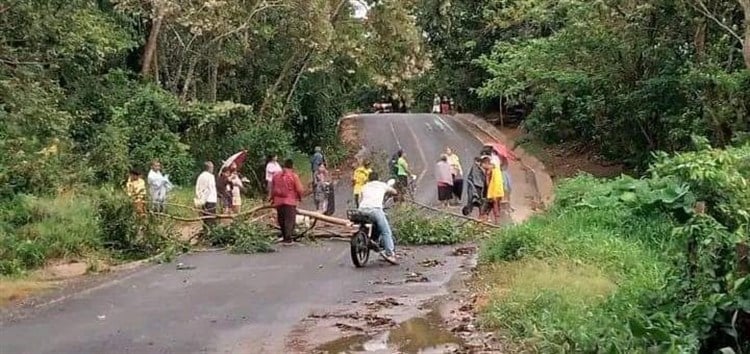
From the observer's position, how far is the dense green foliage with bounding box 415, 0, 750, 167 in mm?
25516

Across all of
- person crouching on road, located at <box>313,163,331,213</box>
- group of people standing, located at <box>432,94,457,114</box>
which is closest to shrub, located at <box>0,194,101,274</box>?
person crouching on road, located at <box>313,163,331,213</box>

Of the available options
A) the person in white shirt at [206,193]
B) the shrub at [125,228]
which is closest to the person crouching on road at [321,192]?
the person in white shirt at [206,193]

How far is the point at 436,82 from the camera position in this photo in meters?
54.5

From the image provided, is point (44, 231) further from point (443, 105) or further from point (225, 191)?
point (443, 105)

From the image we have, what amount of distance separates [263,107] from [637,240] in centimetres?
2329

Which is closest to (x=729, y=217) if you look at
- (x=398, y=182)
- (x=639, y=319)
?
(x=639, y=319)

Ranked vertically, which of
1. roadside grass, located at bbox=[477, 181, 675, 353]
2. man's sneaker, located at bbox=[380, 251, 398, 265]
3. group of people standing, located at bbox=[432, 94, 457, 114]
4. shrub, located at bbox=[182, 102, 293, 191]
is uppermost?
group of people standing, located at bbox=[432, 94, 457, 114]

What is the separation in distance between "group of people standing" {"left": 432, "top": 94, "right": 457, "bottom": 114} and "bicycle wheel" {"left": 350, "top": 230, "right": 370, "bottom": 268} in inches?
1813

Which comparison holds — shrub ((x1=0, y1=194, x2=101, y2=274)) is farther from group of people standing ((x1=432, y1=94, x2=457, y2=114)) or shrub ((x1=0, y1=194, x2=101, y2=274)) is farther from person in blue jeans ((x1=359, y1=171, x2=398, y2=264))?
group of people standing ((x1=432, y1=94, x2=457, y2=114))

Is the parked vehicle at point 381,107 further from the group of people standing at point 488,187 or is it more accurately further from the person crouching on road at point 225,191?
the person crouching on road at point 225,191

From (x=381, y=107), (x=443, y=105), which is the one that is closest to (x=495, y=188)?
(x=443, y=105)

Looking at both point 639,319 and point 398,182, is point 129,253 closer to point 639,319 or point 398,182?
point 398,182

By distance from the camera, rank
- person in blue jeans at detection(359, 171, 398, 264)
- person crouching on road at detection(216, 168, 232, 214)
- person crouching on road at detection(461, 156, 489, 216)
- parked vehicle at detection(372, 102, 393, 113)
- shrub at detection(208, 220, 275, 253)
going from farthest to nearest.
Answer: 1. parked vehicle at detection(372, 102, 393, 113)
2. person crouching on road at detection(216, 168, 232, 214)
3. person crouching on road at detection(461, 156, 489, 216)
4. shrub at detection(208, 220, 275, 253)
5. person in blue jeans at detection(359, 171, 398, 264)

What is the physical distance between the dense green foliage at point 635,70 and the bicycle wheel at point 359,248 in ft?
35.0
